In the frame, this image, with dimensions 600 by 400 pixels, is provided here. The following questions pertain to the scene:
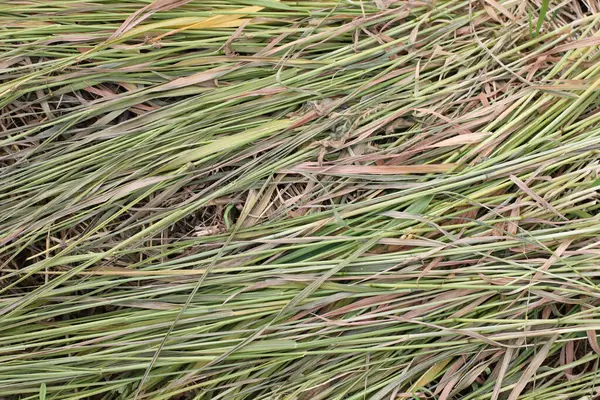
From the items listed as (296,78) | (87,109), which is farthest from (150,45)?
(296,78)

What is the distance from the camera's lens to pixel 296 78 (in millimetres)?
1071

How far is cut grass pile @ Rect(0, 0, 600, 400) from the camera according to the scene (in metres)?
0.98

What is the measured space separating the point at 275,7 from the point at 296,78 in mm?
153

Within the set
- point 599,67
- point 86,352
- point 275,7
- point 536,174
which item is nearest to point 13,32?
point 275,7

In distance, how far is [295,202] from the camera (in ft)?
3.41

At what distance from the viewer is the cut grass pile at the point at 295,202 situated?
3.21ft

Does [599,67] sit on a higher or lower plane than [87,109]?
lower

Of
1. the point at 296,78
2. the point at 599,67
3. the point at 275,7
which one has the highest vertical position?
the point at 275,7

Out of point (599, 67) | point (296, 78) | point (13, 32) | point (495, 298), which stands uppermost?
point (13, 32)

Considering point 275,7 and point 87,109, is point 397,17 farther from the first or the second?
point 87,109

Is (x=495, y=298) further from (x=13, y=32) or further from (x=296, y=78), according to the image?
(x=13, y=32)

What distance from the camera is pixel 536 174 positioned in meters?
1.00

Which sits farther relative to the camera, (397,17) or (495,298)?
(397,17)

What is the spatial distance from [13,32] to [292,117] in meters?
0.52
